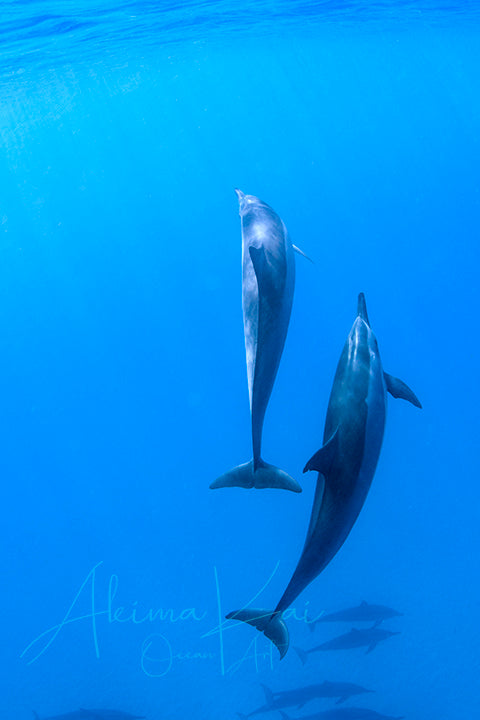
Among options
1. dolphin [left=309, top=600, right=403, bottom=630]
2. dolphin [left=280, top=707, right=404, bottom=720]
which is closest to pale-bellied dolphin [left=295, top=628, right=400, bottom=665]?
dolphin [left=309, top=600, right=403, bottom=630]

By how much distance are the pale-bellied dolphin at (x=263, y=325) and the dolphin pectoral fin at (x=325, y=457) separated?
0.63m

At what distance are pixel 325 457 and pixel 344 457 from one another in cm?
12

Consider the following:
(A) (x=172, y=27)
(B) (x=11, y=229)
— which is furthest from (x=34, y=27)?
(B) (x=11, y=229)

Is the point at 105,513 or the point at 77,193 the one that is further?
the point at 77,193

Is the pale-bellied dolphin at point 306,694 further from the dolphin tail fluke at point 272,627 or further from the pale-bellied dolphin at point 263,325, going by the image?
the pale-bellied dolphin at point 263,325

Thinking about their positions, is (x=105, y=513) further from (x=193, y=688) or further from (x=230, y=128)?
(x=230, y=128)

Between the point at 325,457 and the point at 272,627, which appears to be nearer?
the point at 325,457

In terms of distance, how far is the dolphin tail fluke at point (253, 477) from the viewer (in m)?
4.35

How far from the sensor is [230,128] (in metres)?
75.4

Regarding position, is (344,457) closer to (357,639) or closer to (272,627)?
(272,627)

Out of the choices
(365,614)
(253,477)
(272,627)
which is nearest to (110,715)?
(365,614)

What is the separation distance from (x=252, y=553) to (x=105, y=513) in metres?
6.33

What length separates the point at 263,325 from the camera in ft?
13.3

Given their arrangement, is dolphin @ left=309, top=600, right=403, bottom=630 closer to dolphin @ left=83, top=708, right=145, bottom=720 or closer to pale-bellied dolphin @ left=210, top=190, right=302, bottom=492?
dolphin @ left=83, top=708, right=145, bottom=720
